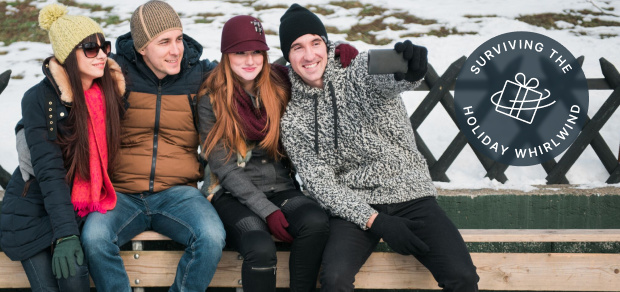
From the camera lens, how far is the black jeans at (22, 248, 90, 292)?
237cm

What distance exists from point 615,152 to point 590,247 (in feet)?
5.50

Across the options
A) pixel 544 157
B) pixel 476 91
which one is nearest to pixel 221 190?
pixel 476 91

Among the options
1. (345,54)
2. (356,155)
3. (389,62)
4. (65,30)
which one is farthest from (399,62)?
(65,30)

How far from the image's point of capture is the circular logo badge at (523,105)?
12.7 ft

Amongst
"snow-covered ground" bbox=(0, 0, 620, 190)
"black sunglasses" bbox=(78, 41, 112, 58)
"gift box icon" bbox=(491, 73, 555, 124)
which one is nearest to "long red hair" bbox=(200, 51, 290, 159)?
"black sunglasses" bbox=(78, 41, 112, 58)

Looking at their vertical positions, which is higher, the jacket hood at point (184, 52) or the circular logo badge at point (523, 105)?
the jacket hood at point (184, 52)

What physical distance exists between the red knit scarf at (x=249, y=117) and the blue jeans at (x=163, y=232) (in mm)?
420

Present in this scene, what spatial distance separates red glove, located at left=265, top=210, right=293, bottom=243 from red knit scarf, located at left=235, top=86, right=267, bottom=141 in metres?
0.42

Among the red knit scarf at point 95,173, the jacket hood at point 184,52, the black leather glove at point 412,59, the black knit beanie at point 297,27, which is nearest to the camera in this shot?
the black leather glove at point 412,59

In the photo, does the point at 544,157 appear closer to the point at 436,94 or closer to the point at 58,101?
the point at 436,94

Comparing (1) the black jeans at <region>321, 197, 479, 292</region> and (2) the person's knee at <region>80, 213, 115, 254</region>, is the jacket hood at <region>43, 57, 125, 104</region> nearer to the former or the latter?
(2) the person's knee at <region>80, 213, 115, 254</region>

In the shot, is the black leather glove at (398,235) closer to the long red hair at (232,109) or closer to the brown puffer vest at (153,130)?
the long red hair at (232,109)

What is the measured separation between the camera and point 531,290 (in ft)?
9.12

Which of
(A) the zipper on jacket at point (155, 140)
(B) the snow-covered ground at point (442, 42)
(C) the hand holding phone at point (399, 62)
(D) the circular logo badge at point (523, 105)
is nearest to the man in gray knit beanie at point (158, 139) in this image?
(A) the zipper on jacket at point (155, 140)
